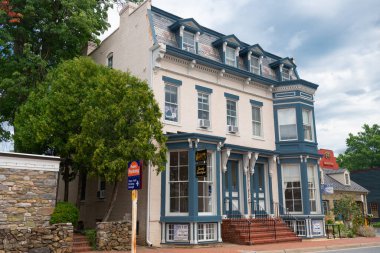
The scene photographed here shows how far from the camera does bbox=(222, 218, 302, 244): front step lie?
55.3 ft

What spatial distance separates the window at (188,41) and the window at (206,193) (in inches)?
251

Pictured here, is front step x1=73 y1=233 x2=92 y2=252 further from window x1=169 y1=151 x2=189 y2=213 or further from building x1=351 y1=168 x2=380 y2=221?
building x1=351 y1=168 x2=380 y2=221

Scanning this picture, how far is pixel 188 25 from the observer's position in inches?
768

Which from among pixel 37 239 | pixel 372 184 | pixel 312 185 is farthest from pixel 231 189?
pixel 372 184

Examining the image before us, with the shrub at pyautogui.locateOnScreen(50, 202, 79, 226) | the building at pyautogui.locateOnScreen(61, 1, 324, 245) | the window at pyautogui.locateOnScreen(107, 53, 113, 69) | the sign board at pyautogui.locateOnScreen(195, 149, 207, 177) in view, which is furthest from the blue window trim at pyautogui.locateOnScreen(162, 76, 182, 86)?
the shrub at pyautogui.locateOnScreen(50, 202, 79, 226)

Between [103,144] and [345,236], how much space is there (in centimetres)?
1550

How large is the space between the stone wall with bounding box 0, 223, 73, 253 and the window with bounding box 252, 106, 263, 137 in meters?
12.1

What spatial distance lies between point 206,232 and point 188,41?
966 cm

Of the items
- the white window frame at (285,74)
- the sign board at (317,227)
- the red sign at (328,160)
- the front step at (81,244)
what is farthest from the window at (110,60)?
the red sign at (328,160)

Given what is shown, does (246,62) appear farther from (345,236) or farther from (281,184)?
(345,236)

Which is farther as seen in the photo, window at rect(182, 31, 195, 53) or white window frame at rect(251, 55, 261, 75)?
white window frame at rect(251, 55, 261, 75)

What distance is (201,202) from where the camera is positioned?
16484 mm

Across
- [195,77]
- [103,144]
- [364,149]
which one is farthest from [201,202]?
[364,149]

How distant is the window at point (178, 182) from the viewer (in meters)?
16.3
